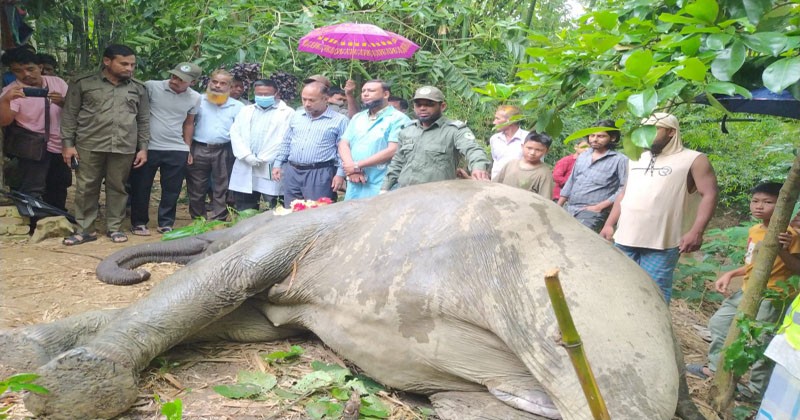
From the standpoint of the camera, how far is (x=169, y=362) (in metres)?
2.90

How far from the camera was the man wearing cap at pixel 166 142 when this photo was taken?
6.68 meters

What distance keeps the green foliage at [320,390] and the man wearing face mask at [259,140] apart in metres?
4.37

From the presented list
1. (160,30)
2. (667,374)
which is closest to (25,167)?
(160,30)

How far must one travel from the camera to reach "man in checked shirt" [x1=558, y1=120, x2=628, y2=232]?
5250mm

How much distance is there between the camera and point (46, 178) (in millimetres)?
6637

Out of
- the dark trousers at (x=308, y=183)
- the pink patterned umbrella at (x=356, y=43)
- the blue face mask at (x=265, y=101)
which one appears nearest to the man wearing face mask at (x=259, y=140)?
the blue face mask at (x=265, y=101)

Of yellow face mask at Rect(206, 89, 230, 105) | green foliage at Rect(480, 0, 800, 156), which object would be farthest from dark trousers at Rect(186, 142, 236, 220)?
green foliage at Rect(480, 0, 800, 156)

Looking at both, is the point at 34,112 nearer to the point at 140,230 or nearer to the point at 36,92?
the point at 36,92

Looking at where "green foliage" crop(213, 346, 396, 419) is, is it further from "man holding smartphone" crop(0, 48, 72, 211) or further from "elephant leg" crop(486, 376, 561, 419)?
"man holding smartphone" crop(0, 48, 72, 211)

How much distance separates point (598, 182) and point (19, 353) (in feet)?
15.2

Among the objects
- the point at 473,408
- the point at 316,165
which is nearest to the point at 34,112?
the point at 316,165

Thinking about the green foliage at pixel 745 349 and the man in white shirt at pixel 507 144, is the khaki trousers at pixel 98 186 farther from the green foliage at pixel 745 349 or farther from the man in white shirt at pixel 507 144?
the green foliage at pixel 745 349

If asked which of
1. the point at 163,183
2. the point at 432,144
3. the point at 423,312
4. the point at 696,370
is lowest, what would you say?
the point at 163,183

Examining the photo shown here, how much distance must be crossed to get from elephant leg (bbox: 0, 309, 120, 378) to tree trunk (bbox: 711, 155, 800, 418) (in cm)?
315
